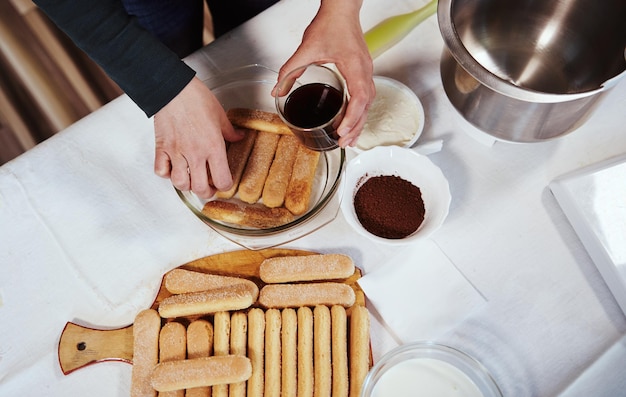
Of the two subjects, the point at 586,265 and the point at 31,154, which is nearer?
Answer: the point at 586,265

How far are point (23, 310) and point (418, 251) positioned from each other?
0.74 m

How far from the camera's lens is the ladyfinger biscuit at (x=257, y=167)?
3.08ft

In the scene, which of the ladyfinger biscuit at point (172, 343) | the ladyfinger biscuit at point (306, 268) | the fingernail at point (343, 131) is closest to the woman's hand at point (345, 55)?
the fingernail at point (343, 131)

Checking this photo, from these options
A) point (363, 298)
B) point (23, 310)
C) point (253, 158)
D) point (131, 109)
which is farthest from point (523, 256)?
point (23, 310)

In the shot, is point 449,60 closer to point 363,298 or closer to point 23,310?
point 363,298

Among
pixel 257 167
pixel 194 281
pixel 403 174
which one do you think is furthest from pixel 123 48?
pixel 403 174

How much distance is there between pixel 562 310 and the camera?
910 mm

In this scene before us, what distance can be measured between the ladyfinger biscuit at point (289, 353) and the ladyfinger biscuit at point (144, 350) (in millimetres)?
219

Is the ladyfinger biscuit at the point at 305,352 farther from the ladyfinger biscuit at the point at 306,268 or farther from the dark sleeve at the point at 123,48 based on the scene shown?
the dark sleeve at the point at 123,48

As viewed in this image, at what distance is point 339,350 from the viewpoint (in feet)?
2.88

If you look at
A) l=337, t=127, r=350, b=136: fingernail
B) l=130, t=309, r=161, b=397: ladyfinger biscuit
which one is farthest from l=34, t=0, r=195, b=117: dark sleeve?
l=130, t=309, r=161, b=397: ladyfinger biscuit

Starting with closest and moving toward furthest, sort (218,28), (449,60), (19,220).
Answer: (449,60) < (19,220) < (218,28)

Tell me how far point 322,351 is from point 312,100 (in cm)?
43

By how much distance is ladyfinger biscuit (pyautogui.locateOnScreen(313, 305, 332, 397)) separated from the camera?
86cm
